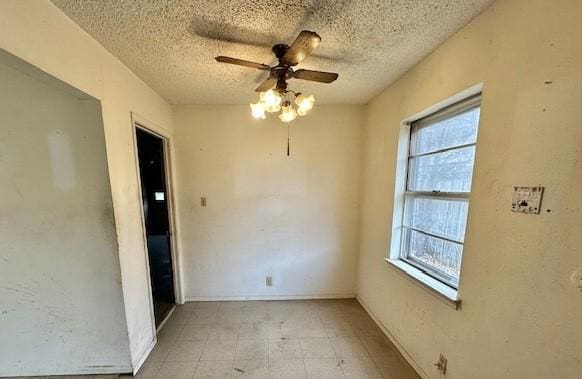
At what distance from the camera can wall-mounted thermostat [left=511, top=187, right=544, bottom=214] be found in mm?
883

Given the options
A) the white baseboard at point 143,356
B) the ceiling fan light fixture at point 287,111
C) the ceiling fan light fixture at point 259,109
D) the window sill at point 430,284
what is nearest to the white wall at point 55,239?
the white baseboard at point 143,356

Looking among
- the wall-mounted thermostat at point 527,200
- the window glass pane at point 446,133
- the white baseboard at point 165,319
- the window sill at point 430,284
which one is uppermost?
the window glass pane at point 446,133

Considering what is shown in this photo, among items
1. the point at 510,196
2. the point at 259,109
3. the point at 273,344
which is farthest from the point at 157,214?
the point at 510,196

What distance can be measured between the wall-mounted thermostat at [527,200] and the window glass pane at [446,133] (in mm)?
450

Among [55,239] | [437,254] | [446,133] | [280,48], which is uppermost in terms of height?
[280,48]

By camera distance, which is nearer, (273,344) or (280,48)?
(280,48)

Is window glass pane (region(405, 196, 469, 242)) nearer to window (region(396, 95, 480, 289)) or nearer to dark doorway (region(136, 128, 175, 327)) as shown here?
Answer: window (region(396, 95, 480, 289))

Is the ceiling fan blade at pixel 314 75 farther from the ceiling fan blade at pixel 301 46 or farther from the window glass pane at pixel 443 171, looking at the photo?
the window glass pane at pixel 443 171

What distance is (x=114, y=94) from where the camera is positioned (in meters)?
1.50

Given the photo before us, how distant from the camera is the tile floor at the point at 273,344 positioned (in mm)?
1661

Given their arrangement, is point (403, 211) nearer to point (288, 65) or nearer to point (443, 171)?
point (443, 171)

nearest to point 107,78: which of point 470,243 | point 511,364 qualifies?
point 470,243

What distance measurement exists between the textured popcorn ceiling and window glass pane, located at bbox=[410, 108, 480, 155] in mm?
495

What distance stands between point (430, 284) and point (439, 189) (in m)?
0.67
